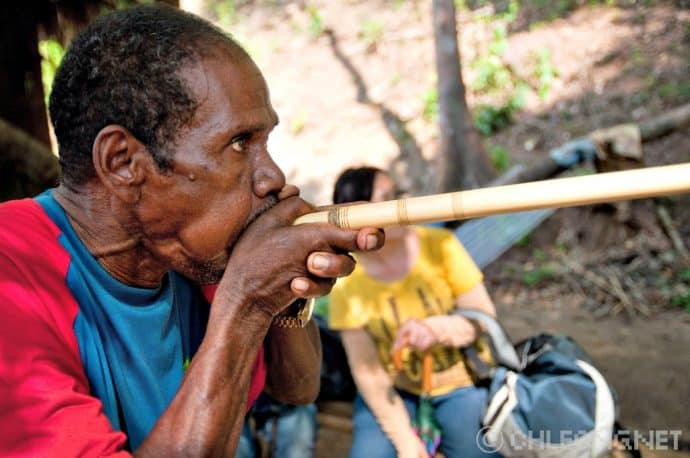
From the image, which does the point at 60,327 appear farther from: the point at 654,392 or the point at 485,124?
the point at 485,124

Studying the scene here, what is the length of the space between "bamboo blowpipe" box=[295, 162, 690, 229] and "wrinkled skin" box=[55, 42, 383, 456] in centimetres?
5

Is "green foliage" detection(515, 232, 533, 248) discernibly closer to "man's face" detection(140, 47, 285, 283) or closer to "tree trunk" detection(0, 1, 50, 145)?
"tree trunk" detection(0, 1, 50, 145)

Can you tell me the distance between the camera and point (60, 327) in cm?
136

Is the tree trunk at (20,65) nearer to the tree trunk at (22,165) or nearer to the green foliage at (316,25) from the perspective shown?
the tree trunk at (22,165)

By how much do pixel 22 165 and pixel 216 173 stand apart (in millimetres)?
1571

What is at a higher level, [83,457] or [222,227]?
[222,227]

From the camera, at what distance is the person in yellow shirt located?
2.85m

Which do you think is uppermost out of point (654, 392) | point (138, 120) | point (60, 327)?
point (138, 120)

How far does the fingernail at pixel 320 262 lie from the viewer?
4.52 feet

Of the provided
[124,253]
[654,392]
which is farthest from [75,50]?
[654,392]

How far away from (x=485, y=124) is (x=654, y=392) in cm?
474

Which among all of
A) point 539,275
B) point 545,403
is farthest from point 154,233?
point 539,275

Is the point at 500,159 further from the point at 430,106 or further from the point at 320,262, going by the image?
the point at 320,262

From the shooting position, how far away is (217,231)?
1.48m
